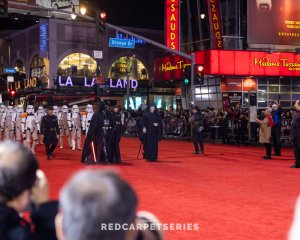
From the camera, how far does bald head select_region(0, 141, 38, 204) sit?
211cm

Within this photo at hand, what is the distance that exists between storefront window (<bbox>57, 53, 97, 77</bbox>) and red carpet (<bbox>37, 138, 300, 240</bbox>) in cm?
3825

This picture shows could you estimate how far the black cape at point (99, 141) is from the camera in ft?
55.1

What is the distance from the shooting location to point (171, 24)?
127 ft

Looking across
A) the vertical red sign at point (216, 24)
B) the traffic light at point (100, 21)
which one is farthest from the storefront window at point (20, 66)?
the traffic light at point (100, 21)

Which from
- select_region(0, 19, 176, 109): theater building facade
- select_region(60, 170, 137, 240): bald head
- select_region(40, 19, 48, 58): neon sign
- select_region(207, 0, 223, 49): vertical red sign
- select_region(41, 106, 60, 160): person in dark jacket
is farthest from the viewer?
select_region(0, 19, 176, 109): theater building facade

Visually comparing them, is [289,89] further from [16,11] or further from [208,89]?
[16,11]

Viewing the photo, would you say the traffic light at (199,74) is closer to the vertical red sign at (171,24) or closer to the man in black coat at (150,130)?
the man in black coat at (150,130)

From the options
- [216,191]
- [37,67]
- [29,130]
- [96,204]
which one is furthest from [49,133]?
[37,67]

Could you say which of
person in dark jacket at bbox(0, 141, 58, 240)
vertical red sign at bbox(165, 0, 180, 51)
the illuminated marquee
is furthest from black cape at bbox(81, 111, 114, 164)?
vertical red sign at bbox(165, 0, 180, 51)

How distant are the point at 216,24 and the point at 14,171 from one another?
3528 centimetres

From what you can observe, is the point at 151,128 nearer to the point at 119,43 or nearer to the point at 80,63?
the point at 119,43

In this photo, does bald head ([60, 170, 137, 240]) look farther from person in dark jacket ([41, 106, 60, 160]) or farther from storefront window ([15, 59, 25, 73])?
storefront window ([15, 59, 25, 73])

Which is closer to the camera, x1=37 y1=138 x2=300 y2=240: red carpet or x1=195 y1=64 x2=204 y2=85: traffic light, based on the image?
x1=37 y1=138 x2=300 y2=240: red carpet

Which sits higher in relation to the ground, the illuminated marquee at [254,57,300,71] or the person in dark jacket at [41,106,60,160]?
the illuminated marquee at [254,57,300,71]
